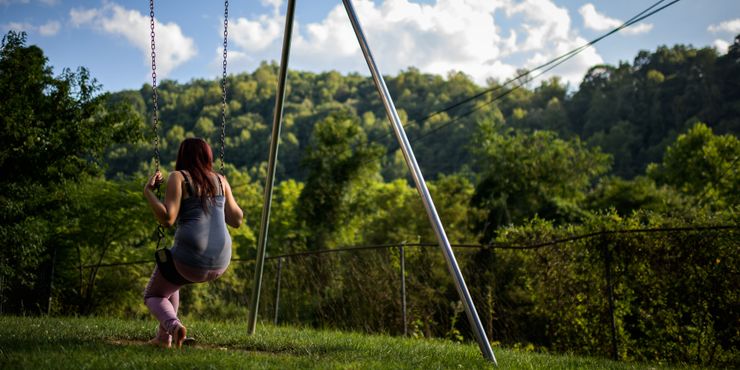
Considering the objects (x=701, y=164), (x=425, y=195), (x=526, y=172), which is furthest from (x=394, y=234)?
(x=425, y=195)

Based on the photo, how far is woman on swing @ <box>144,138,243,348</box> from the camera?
4469 millimetres

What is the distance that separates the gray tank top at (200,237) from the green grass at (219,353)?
675 mm

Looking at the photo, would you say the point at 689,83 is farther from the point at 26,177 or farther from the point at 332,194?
the point at 26,177

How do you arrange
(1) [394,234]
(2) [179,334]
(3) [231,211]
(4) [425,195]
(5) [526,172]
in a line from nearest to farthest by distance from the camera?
(2) [179,334] → (3) [231,211] → (4) [425,195] → (1) [394,234] → (5) [526,172]

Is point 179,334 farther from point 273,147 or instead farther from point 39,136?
point 39,136

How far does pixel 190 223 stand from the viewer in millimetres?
4520

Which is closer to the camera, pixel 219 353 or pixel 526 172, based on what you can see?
pixel 219 353

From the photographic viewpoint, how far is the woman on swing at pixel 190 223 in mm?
4469

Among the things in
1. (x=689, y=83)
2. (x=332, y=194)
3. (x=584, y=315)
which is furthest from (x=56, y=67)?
(x=689, y=83)

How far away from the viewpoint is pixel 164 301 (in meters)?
4.71

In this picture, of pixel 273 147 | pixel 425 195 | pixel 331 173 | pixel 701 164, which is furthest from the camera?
pixel 331 173

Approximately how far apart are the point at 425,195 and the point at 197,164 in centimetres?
186

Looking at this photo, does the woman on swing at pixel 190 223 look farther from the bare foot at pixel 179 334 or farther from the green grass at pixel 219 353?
the green grass at pixel 219 353

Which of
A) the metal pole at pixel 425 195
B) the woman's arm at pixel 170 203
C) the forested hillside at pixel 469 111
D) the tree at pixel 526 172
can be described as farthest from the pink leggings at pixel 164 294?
the forested hillside at pixel 469 111
